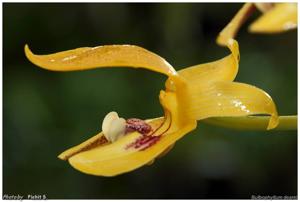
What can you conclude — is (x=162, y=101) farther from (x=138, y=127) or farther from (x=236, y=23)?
(x=236, y=23)

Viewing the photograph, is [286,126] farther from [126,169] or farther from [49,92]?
[49,92]

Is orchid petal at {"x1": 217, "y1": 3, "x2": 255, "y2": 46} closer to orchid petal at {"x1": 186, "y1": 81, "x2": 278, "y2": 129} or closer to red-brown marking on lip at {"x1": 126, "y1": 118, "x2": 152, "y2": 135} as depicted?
orchid petal at {"x1": 186, "y1": 81, "x2": 278, "y2": 129}

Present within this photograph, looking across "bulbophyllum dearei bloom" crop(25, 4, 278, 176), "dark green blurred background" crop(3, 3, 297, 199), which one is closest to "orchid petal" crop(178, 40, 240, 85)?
"bulbophyllum dearei bloom" crop(25, 4, 278, 176)

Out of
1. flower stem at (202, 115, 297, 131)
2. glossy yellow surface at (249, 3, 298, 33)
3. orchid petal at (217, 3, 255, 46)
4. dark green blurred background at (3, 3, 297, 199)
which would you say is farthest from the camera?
dark green blurred background at (3, 3, 297, 199)

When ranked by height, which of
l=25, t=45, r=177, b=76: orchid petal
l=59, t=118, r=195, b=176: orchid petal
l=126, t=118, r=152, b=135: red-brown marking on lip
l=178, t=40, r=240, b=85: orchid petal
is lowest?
l=59, t=118, r=195, b=176: orchid petal

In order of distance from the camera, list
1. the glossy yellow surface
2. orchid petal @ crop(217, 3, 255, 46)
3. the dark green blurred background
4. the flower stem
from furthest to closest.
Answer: the dark green blurred background → orchid petal @ crop(217, 3, 255, 46) → the flower stem → the glossy yellow surface

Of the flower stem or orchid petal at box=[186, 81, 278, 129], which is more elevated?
orchid petal at box=[186, 81, 278, 129]

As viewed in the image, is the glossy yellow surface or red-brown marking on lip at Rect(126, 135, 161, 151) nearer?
the glossy yellow surface

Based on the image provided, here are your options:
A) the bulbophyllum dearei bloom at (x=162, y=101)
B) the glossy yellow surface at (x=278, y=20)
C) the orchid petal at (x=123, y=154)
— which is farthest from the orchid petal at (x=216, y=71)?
the glossy yellow surface at (x=278, y=20)

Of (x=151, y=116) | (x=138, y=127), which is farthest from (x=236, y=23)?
(x=151, y=116)
